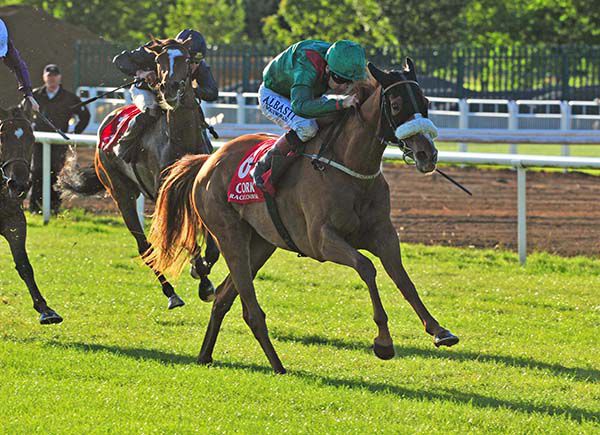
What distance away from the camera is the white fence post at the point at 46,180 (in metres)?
13.9

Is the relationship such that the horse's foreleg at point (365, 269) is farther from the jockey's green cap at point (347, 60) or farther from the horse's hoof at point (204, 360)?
the horse's hoof at point (204, 360)

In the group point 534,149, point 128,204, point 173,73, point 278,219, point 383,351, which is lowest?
point 534,149

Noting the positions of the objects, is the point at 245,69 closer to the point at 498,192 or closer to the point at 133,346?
Answer: the point at 498,192

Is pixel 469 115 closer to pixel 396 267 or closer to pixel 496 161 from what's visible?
pixel 496 161

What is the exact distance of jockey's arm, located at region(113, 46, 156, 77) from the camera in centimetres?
1008

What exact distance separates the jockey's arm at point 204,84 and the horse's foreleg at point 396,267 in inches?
128

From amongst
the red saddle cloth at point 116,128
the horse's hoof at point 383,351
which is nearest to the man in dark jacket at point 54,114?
the red saddle cloth at point 116,128

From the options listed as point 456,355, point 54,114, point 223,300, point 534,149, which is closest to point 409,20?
point 534,149

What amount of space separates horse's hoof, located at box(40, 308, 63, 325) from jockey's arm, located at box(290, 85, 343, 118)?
2277mm

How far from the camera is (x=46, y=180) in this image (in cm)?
1408

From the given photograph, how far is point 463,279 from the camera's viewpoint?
36.1 feet

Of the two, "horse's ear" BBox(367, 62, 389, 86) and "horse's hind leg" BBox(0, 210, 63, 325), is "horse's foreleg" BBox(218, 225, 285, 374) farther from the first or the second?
"horse's hind leg" BBox(0, 210, 63, 325)

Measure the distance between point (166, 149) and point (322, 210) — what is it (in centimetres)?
295

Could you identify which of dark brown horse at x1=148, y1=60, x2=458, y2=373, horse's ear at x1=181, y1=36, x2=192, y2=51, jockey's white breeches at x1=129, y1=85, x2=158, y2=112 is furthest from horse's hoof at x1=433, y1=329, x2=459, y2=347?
jockey's white breeches at x1=129, y1=85, x2=158, y2=112
